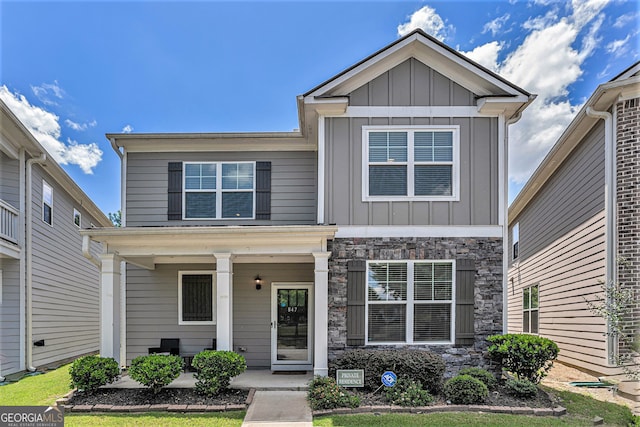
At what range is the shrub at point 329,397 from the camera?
599 centimetres

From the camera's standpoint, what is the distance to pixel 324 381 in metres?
6.45

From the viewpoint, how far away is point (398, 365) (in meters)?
6.67

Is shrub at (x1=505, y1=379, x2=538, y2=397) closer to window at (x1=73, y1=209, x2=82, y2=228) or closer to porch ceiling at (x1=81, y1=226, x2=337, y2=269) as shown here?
porch ceiling at (x1=81, y1=226, x2=337, y2=269)

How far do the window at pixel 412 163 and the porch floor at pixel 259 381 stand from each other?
3729 millimetres

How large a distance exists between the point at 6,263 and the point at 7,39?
527cm

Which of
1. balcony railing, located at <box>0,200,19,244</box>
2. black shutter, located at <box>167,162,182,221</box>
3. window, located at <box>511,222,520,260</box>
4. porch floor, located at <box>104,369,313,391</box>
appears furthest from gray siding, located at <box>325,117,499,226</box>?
window, located at <box>511,222,520,260</box>

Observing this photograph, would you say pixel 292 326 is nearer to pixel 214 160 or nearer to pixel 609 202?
pixel 214 160

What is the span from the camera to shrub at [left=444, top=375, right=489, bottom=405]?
6.14 meters

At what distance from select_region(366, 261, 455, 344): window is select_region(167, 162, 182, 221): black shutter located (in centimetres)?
464

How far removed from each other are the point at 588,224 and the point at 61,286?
13.3 m

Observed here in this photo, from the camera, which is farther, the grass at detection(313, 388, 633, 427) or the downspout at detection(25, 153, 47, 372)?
the downspout at detection(25, 153, 47, 372)

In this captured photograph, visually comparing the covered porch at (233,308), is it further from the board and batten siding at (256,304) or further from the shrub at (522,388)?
the shrub at (522,388)

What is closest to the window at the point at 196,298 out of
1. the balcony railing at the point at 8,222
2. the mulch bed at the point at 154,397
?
the mulch bed at the point at 154,397

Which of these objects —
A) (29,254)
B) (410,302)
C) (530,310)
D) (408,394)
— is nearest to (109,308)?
(29,254)
